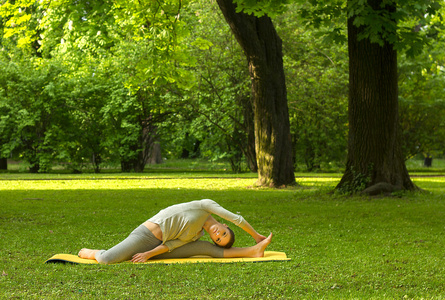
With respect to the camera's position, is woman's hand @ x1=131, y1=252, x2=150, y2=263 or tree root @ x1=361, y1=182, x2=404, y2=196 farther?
tree root @ x1=361, y1=182, x2=404, y2=196

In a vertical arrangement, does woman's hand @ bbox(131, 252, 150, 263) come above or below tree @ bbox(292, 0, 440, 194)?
below

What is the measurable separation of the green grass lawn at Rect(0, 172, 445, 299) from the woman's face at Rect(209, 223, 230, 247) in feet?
1.45

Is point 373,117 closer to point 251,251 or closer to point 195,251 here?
point 251,251

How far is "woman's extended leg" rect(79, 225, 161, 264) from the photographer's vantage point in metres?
6.28

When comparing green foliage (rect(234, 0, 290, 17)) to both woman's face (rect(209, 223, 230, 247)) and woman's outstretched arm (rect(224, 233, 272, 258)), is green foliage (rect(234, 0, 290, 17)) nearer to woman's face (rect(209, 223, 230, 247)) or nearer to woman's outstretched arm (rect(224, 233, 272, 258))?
woman's face (rect(209, 223, 230, 247))

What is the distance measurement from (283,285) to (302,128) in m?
20.7

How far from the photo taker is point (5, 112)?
24328 mm

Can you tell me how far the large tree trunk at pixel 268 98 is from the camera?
52.0 ft

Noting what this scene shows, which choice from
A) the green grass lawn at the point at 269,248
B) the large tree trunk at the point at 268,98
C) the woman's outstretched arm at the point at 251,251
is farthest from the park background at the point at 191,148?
the large tree trunk at the point at 268,98

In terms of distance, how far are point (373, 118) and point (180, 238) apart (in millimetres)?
8435

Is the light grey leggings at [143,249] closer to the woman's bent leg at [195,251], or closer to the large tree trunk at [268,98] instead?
the woman's bent leg at [195,251]

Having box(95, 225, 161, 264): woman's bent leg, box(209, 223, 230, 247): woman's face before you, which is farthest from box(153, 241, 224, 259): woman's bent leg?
box(95, 225, 161, 264): woman's bent leg

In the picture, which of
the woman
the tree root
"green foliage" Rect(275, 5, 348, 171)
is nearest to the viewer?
the woman

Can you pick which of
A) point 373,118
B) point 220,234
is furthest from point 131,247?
point 373,118
